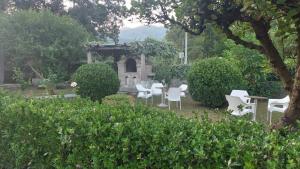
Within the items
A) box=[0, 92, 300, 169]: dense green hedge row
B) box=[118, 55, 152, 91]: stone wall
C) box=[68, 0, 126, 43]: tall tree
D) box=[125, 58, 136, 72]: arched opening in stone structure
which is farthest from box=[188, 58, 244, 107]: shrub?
box=[68, 0, 126, 43]: tall tree

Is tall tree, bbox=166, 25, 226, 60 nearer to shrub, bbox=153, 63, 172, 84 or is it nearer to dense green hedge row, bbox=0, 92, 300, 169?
shrub, bbox=153, 63, 172, 84

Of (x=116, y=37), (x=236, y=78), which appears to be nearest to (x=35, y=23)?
(x=116, y=37)

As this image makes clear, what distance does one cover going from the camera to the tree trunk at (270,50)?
2629 mm

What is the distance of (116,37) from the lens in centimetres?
3188

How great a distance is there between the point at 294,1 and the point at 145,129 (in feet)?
4.30

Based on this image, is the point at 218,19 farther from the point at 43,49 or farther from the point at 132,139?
the point at 43,49

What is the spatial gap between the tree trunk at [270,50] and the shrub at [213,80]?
9474 millimetres

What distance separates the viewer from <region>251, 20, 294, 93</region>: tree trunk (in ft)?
8.62

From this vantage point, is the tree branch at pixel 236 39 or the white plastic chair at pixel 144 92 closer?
the tree branch at pixel 236 39

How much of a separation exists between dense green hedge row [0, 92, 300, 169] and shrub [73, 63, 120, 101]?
28.7 feet

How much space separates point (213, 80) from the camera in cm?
1217

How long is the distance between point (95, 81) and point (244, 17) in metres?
10.3

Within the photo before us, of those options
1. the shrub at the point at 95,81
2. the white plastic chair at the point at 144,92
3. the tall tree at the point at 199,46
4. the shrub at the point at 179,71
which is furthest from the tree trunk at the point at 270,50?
the tall tree at the point at 199,46

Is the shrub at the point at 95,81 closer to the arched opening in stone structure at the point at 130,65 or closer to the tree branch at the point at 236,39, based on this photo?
the arched opening in stone structure at the point at 130,65
